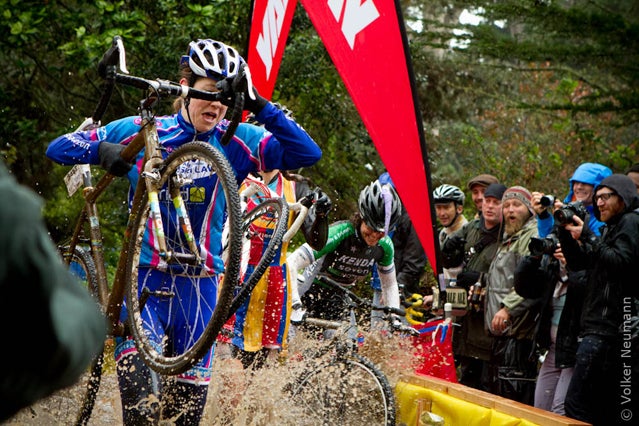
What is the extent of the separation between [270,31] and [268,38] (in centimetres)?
8

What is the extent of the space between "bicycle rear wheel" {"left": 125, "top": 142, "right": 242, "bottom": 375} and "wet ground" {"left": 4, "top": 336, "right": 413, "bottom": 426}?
Result: 114cm

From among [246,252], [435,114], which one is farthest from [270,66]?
[435,114]

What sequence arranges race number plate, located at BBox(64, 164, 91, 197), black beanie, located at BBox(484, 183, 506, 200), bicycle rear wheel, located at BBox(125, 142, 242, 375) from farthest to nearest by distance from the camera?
black beanie, located at BBox(484, 183, 506, 200)
race number plate, located at BBox(64, 164, 91, 197)
bicycle rear wheel, located at BBox(125, 142, 242, 375)

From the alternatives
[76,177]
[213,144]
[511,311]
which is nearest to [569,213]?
[511,311]

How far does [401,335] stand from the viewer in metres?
6.78

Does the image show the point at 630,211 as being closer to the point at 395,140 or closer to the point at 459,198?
the point at 395,140

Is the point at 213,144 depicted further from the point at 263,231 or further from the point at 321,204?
the point at 263,231

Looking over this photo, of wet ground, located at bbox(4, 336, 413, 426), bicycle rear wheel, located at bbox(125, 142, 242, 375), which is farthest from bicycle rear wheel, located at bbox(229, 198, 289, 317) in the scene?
wet ground, located at bbox(4, 336, 413, 426)

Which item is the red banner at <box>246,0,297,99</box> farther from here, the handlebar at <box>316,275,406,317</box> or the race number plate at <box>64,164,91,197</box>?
the race number plate at <box>64,164,91,197</box>

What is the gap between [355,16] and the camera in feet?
18.6

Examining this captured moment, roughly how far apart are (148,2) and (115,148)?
9313 mm

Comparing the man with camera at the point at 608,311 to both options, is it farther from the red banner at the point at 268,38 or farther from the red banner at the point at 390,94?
the red banner at the point at 268,38

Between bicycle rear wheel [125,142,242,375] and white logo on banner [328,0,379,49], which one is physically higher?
white logo on banner [328,0,379,49]

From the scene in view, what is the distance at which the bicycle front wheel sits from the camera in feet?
20.5
